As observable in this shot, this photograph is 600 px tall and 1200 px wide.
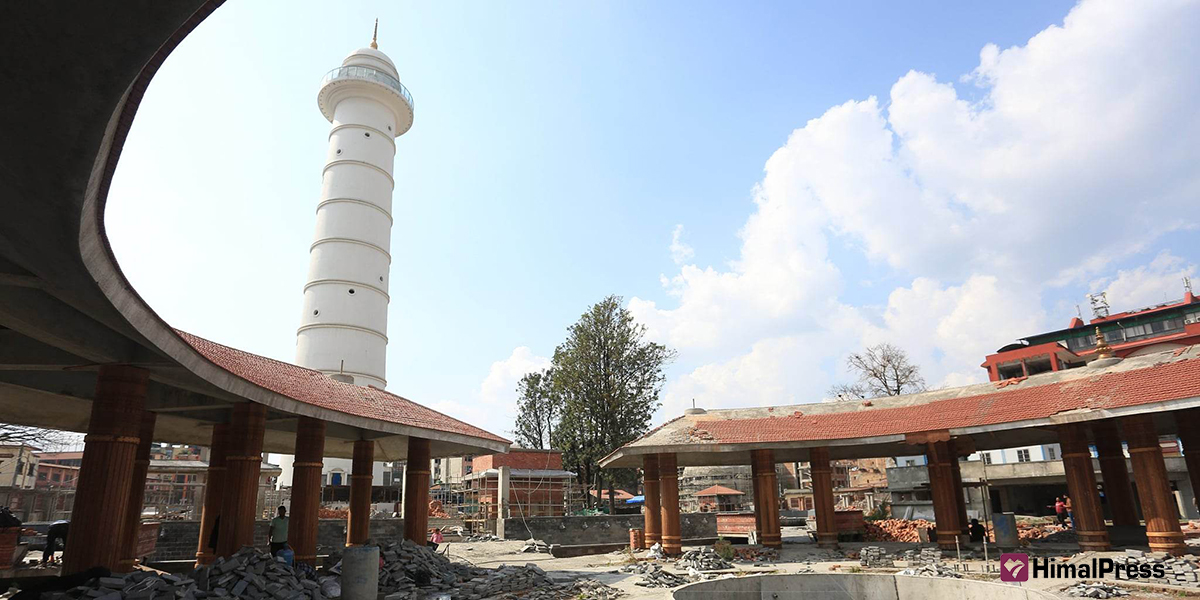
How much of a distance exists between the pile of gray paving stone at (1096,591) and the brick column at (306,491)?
14.6 m

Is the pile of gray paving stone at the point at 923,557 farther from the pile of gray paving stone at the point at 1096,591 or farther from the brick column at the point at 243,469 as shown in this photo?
the brick column at the point at 243,469

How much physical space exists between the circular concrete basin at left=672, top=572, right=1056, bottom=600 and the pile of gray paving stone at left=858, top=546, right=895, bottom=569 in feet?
3.01

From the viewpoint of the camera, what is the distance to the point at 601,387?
124 ft

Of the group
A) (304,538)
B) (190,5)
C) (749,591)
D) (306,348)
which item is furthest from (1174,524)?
(306,348)

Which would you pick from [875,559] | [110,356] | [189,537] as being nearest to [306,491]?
[110,356]

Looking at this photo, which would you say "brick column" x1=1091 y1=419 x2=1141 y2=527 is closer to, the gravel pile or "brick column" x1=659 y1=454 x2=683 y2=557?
the gravel pile

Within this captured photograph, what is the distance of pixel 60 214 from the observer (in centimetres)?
516

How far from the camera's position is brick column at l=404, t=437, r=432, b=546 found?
18.2 m

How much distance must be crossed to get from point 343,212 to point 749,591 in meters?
32.9

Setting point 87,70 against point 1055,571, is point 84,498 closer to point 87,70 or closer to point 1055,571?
point 87,70

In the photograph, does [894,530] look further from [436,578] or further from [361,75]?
[361,75]

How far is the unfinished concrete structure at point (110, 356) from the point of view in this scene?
12.4 feet

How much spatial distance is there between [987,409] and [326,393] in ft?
56.3

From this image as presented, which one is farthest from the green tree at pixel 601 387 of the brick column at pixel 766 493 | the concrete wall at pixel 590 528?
the brick column at pixel 766 493
